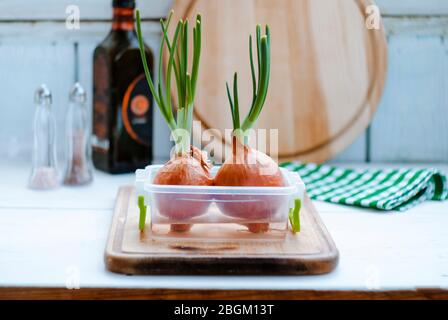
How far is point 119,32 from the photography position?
3.86 feet

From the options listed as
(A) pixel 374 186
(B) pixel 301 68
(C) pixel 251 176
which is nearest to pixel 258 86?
(C) pixel 251 176

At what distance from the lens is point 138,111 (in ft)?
3.94

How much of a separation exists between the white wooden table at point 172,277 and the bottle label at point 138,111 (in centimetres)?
14

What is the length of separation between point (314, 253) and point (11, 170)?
27.0 inches

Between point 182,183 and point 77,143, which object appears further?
point 77,143

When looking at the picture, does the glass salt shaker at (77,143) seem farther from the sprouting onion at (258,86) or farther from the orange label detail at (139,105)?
the sprouting onion at (258,86)

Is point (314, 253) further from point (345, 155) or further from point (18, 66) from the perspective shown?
point (18, 66)

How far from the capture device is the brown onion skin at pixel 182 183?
0.79 meters

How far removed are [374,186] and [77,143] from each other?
0.46 meters

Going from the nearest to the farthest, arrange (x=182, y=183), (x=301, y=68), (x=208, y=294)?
(x=208, y=294), (x=182, y=183), (x=301, y=68)

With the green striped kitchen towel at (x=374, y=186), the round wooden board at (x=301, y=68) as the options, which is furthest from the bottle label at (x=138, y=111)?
the green striped kitchen towel at (x=374, y=186)

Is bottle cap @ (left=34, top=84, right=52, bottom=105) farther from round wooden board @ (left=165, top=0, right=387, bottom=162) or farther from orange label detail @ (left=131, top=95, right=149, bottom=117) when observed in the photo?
round wooden board @ (left=165, top=0, right=387, bottom=162)

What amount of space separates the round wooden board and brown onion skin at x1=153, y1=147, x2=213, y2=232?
466mm

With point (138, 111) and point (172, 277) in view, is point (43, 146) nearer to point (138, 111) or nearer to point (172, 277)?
point (138, 111)
